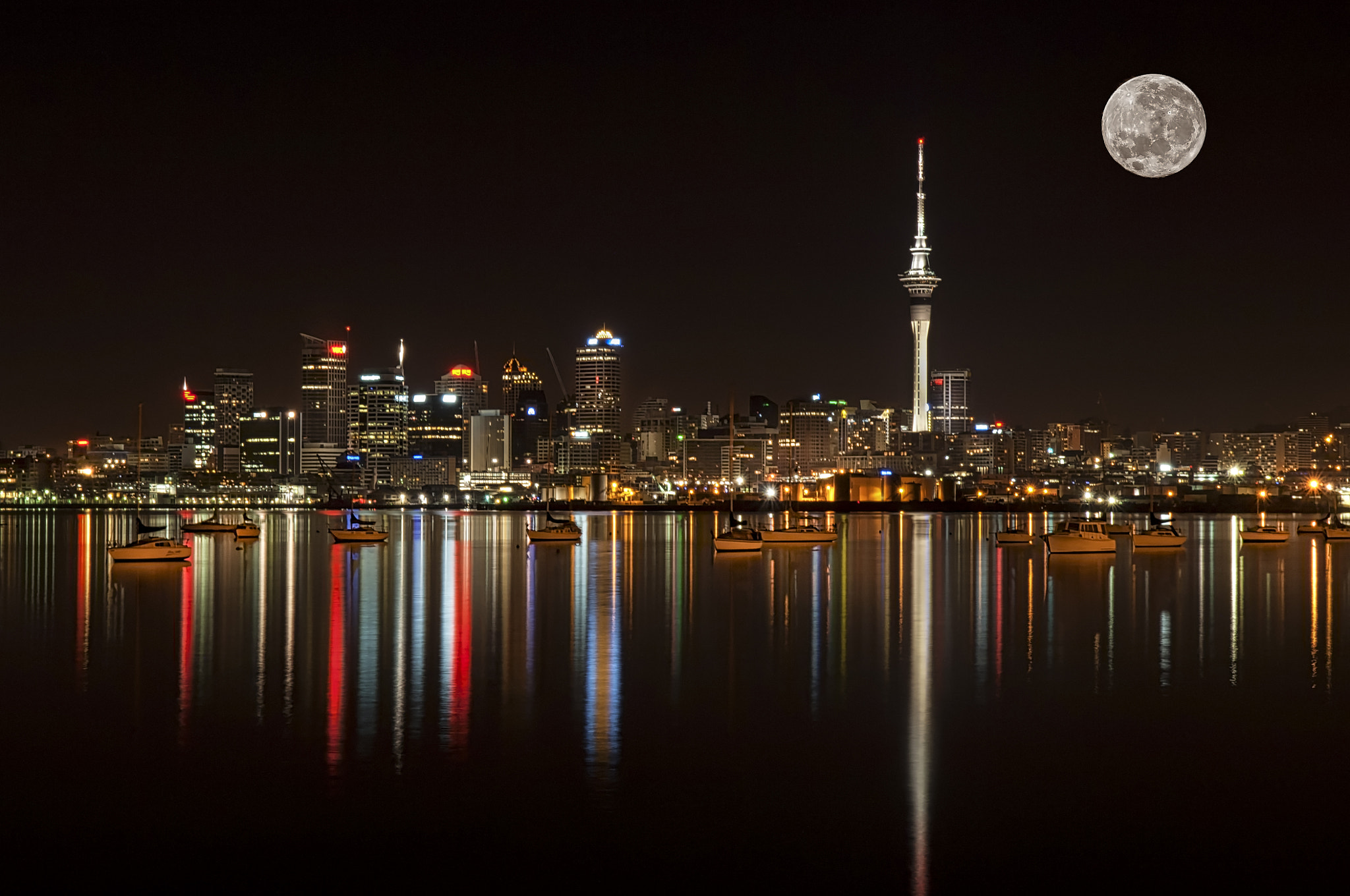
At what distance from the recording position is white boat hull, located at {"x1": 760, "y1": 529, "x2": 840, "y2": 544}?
59191mm

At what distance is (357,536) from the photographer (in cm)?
6525

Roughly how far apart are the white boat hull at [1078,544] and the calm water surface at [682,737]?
1967 centimetres

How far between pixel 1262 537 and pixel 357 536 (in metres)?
46.9

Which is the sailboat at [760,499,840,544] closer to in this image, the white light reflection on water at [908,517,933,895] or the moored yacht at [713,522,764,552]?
the moored yacht at [713,522,764,552]

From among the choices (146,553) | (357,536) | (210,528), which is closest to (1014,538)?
(357,536)

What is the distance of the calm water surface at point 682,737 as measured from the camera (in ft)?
35.7

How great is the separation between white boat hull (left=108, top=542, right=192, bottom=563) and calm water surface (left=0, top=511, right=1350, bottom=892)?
13485mm

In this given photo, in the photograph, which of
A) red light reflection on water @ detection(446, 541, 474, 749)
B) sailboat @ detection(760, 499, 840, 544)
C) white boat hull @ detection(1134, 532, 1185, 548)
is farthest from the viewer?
white boat hull @ detection(1134, 532, 1185, 548)

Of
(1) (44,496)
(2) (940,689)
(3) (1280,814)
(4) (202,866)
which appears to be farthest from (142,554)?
(1) (44,496)

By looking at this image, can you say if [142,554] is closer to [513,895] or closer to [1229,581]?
[1229,581]

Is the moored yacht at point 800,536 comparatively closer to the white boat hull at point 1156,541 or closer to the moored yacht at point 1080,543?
the moored yacht at point 1080,543

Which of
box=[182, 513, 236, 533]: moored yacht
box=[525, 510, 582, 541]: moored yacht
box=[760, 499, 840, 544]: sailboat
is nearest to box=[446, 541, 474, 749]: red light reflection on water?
box=[760, 499, 840, 544]: sailboat

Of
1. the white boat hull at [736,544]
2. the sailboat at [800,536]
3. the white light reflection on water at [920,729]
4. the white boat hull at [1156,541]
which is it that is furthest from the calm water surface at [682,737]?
the white boat hull at [1156,541]

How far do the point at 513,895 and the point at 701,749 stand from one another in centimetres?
495
